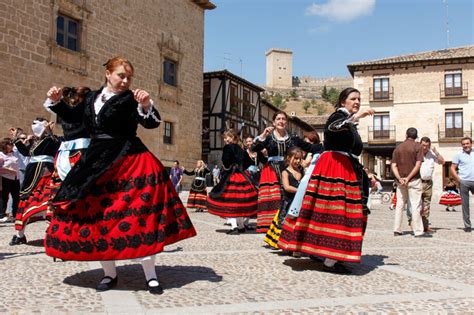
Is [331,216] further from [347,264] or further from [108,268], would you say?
[108,268]

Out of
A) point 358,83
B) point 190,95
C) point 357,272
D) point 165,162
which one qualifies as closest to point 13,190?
point 357,272

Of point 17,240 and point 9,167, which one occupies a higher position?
point 9,167

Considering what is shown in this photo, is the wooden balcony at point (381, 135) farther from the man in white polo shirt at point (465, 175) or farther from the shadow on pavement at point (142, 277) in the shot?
the shadow on pavement at point (142, 277)

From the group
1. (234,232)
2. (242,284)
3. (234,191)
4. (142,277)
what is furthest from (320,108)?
(242,284)

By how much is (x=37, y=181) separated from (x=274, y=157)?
326cm

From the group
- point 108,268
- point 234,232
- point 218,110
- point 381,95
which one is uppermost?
point 381,95

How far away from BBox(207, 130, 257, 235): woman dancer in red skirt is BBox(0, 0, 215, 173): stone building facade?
1117 centimetres

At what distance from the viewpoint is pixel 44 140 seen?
6941 mm

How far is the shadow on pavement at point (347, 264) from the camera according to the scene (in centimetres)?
473

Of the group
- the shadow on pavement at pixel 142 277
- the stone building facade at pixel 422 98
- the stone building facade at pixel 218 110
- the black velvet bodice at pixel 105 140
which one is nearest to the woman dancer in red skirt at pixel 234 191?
the shadow on pavement at pixel 142 277

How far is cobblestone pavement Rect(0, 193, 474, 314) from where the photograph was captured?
314 centimetres

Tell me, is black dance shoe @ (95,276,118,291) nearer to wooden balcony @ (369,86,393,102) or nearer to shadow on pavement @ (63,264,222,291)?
shadow on pavement @ (63,264,222,291)

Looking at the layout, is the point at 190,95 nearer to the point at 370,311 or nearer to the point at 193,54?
the point at 193,54

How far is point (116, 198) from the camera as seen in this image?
3568mm
